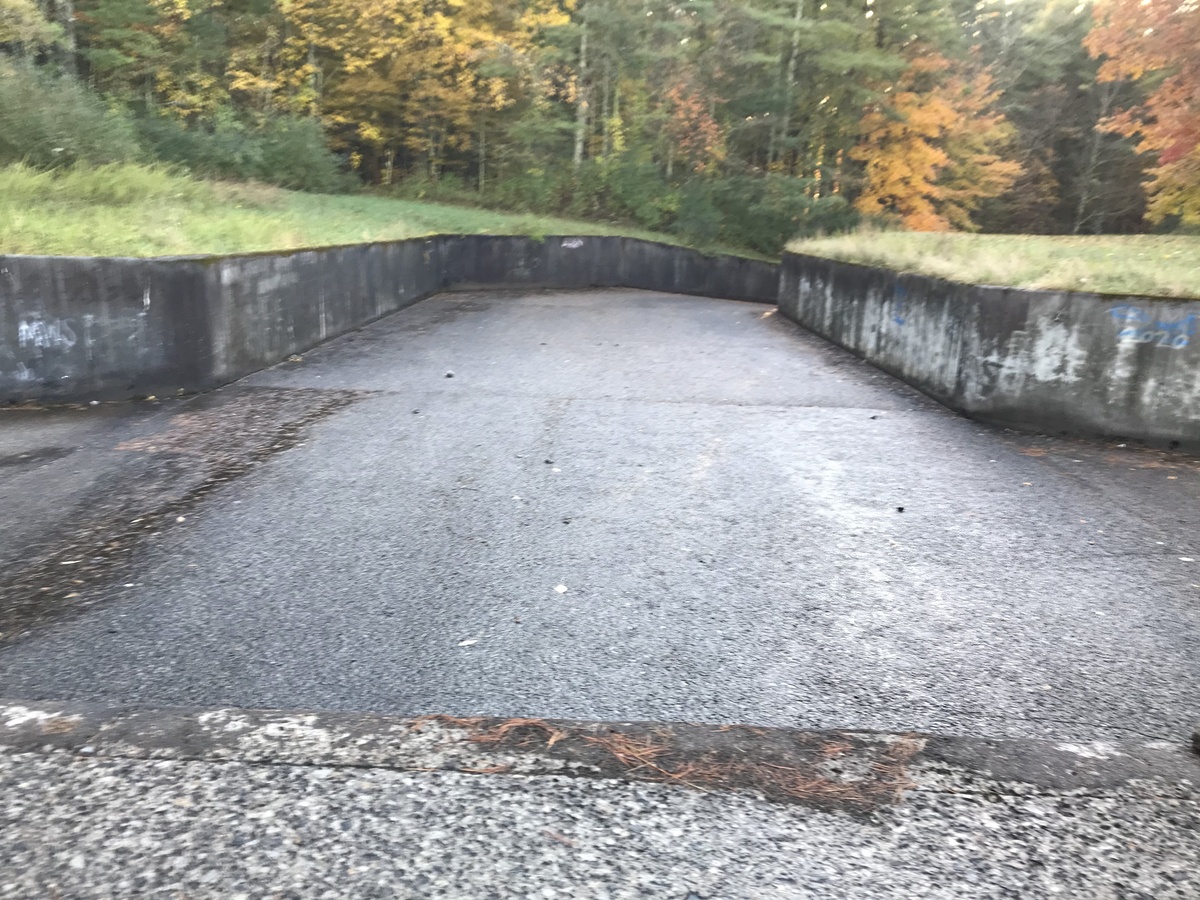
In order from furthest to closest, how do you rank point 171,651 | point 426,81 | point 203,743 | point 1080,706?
1. point 426,81
2. point 171,651
3. point 1080,706
4. point 203,743

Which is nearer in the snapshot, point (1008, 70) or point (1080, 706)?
point (1080, 706)

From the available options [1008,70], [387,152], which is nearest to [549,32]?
[387,152]

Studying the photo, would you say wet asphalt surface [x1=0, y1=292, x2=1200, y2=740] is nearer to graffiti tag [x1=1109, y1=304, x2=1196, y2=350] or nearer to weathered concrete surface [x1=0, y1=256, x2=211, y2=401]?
graffiti tag [x1=1109, y1=304, x2=1196, y2=350]

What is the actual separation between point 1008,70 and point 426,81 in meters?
22.8

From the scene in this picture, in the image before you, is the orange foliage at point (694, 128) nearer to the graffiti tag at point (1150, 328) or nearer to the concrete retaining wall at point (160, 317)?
the concrete retaining wall at point (160, 317)

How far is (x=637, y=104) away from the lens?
29.5 meters

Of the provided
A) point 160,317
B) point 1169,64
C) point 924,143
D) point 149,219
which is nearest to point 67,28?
point 149,219

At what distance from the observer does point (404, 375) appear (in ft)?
30.6

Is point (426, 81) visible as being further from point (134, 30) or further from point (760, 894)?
point (760, 894)

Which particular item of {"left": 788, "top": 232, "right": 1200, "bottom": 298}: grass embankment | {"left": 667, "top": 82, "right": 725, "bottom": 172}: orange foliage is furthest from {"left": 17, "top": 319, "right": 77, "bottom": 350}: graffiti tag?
{"left": 667, "top": 82, "right": 725, "bottom": 172}: orange foliage

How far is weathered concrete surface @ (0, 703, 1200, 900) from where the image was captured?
2.28m

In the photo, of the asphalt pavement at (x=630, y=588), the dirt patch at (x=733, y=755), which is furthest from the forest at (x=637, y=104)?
the dirt patch at (x=733, y=755)

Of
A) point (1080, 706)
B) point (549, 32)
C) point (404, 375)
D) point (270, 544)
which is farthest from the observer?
point (549, 32)

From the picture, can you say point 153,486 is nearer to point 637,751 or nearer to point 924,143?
point 637,751
